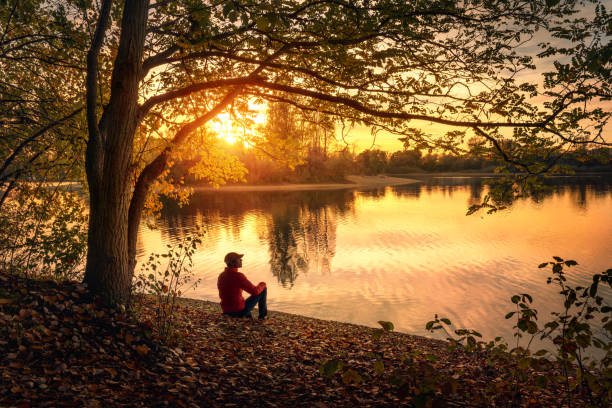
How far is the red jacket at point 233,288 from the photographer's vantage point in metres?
7.66

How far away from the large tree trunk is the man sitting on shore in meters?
1.90

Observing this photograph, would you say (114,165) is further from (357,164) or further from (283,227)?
(357,164)

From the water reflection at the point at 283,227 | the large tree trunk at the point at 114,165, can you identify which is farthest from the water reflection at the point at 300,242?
the large tree trunk at the point at 114,165

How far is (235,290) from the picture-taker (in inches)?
310

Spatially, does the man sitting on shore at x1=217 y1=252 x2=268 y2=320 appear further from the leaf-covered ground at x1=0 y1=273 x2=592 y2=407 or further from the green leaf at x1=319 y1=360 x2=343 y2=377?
the green leaf at x1=319 y1=360 x2=343 y2=377

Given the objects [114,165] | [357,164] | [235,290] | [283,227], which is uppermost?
[357,164]

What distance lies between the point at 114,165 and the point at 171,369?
12.1 feet

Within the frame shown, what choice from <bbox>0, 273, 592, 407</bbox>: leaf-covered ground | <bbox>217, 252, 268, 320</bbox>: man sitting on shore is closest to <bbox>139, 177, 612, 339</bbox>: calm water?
<bbox>0, 273, 592, 407</bbox>: leaf-covered ground

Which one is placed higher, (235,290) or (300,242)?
(235,290)

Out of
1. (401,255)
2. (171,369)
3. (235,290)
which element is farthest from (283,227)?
(171,369)

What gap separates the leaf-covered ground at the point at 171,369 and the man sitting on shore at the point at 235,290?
34.3 inches

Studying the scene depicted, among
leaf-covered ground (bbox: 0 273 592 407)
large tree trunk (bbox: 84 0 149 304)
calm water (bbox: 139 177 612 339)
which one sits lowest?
calm water (bbox: 139 177 612 339)

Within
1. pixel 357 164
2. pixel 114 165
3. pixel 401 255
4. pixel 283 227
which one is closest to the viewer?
pixel 114 165

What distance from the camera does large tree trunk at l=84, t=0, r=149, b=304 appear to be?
6406 millimetres
